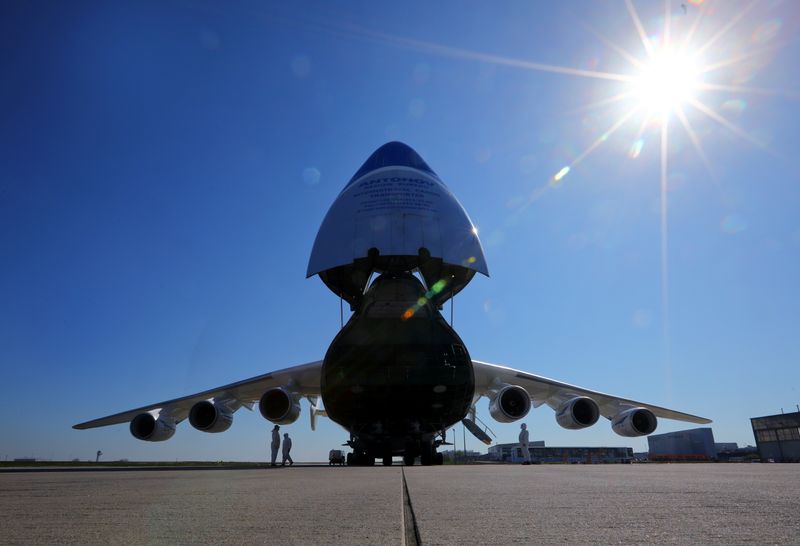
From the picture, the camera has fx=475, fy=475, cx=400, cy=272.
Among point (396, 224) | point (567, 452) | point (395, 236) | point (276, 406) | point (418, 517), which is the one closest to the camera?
point (418, 517)

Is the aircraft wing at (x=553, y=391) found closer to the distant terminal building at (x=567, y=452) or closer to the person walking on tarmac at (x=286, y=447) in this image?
the person walking on tarmac at (x=286, y=447)

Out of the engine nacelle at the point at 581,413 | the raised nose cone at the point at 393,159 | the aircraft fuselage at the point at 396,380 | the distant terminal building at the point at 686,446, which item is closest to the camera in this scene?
the aircraft fuselage at the point at 396,380

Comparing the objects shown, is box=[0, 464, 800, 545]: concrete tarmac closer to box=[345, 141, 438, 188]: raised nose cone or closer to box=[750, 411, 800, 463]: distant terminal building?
box=[345, 141, 438, 188]: raised nose cone

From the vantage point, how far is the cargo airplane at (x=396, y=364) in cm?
1105

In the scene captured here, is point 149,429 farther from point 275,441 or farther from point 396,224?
point 396,224

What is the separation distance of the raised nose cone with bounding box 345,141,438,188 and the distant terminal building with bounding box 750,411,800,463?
25.7m

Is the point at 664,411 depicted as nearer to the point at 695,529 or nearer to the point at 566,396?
the point at 566,396

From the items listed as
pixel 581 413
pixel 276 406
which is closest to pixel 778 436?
pixel 581 413

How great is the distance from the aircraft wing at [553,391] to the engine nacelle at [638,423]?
40.0 inches

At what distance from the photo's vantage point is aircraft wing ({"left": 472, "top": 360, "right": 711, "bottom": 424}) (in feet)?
46.4

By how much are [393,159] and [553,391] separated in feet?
30.3

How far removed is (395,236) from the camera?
13164mm

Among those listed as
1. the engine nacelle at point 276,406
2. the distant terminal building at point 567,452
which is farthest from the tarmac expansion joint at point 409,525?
the distant terminal building at point 567,452

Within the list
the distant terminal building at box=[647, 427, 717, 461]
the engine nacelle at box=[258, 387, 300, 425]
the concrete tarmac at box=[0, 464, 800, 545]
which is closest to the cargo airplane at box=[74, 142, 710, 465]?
the engine nacelle at box=[258, 387, 300, 425]
